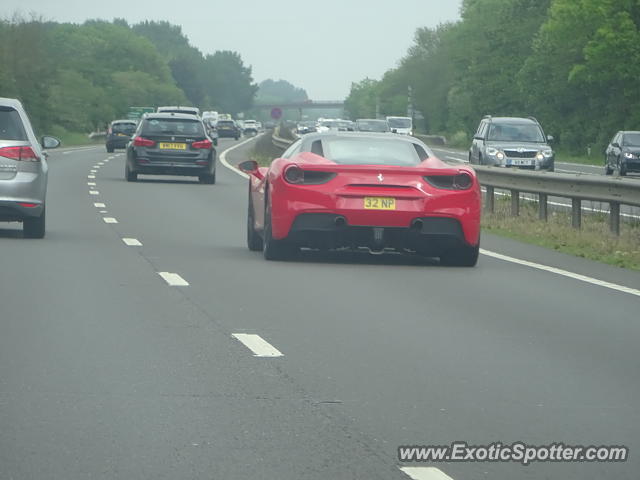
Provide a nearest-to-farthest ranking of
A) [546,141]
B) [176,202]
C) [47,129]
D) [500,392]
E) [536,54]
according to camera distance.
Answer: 1. [500,392]
2. [176,202]
3. [546,141]
4. [536,54]
5. [47,129]

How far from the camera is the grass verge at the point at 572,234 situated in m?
17.6

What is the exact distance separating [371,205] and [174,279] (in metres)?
2.11

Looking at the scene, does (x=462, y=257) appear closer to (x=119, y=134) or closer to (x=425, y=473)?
(x=425, y=473)

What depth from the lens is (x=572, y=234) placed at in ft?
65.1

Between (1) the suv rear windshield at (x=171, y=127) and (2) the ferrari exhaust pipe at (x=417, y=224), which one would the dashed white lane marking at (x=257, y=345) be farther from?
(1) the suv rear windshield at (x=171, y=127)

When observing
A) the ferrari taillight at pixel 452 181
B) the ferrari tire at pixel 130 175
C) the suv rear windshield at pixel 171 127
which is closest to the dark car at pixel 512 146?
the suv rear windshield at pixel 171 127

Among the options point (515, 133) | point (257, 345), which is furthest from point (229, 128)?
point (257, 345)

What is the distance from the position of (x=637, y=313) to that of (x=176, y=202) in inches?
643

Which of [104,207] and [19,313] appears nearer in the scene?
[19,313]

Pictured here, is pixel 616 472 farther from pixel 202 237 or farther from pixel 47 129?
pixel 47 129

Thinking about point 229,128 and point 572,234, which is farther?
point 229,128

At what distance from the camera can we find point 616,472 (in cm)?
622

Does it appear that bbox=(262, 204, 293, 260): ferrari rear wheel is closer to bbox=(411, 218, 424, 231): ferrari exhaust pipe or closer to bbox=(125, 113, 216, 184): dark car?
bbox=(411, 218, 424, 231): ferrari exhaust pipe

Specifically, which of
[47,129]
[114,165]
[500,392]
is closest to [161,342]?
[500,392]
